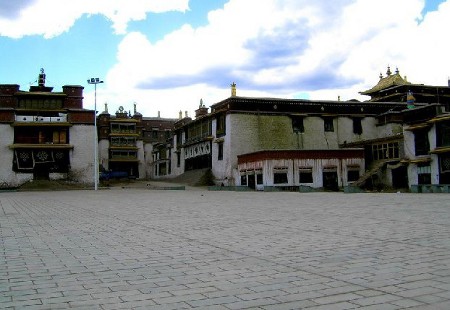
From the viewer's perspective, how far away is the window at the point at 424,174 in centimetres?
3606

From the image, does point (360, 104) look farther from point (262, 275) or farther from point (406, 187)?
point (262, 275)

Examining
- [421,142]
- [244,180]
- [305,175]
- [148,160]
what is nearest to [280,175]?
[305,175]

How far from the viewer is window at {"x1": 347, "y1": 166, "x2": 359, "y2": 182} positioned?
4391cm

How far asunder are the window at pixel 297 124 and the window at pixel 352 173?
28.7 ft

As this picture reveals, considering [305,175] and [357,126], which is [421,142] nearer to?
[305,175]

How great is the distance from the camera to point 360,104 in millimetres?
52844

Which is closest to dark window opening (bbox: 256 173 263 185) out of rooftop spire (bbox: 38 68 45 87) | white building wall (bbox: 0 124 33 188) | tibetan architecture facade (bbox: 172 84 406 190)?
tibetan architecture facade (bbox: 172 84 406 190)

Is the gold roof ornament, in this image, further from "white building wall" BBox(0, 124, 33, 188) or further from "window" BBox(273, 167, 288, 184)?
"white building wall" BBox(0, 124, 33, 188)

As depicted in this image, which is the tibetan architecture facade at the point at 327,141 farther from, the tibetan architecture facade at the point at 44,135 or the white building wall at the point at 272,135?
the tibetan architecture facade at the point at 44,135

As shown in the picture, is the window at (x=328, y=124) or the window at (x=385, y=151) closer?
the window at (x=385, y=151)

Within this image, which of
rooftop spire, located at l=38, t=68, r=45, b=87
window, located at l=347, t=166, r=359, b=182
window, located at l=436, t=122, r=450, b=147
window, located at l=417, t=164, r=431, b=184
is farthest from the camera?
rooftop spire, located at l=38, t=68, r=45, b=87

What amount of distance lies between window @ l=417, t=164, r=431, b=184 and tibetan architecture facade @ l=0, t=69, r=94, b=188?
3990 centimetres

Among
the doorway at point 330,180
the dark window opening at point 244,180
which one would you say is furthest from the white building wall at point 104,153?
the doorway at point 330,180

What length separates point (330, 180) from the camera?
1695 inches
